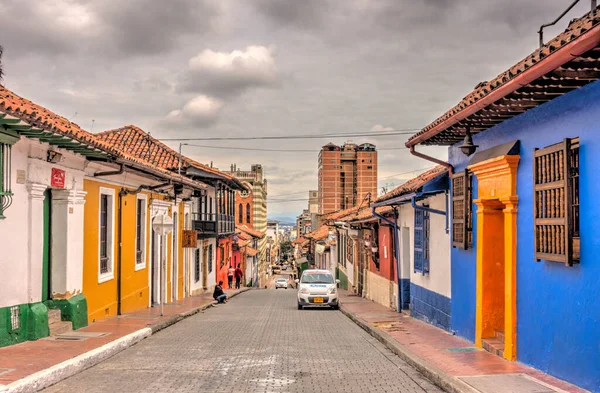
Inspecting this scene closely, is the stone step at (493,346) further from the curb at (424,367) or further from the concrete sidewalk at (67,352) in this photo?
the concrete sidewalk at (67,352)

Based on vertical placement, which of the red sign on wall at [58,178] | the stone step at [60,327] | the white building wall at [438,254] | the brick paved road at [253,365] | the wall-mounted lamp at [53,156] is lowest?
the brick paved road at [253,365]

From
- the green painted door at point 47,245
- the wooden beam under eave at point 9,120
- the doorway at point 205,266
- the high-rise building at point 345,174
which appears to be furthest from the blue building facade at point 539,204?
the high-rise building at point 345,174

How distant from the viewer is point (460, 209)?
40.2 feet

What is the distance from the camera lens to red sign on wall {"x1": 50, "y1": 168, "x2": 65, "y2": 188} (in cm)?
1148

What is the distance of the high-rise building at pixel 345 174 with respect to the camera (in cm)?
10619

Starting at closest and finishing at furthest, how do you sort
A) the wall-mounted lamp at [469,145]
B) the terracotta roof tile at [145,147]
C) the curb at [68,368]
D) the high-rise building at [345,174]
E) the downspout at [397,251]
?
the curb at [68,368], the wall-mounted lamp at [469,145], the downspout at [397,251], the terracotta roof tile at [145,147], the high-rise building at [345,174]

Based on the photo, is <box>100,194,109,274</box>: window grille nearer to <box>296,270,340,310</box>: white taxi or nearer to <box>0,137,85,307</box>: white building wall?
<box>0,137,85,307</box>: white building wall

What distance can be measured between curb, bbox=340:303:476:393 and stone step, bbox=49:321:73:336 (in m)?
6.14

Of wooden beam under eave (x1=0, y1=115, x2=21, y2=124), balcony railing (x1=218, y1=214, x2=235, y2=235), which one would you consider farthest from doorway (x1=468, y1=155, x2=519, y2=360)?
balcony railing (x1=218, y1=214, x2=235, y2=235)

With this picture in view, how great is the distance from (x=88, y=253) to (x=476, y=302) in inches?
325

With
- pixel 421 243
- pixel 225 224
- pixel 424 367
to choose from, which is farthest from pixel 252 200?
pixel 424 367

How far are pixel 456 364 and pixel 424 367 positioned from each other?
0.56 metres

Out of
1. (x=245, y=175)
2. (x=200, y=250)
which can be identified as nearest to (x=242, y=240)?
(x=200, y=250)

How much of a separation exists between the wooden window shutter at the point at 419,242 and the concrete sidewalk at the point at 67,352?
6.47m
